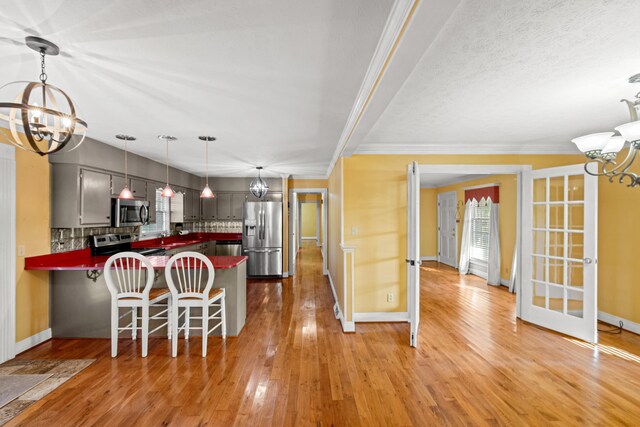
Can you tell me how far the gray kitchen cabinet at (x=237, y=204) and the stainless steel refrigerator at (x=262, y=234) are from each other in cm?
57

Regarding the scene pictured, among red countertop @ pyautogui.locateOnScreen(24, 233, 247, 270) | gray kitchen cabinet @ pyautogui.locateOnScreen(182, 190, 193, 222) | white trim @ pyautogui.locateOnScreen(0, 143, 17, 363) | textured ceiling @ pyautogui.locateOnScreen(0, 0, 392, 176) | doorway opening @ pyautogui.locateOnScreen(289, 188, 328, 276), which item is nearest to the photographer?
textured ceiling @ pyautogui.locateOnScreen(0, 0, 392, 176)

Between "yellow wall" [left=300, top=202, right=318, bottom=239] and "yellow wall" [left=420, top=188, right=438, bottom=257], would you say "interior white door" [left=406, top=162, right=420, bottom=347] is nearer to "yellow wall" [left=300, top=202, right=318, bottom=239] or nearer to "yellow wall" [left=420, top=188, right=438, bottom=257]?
"yellow wall" [left=420, top=188, right=438, bottom=257]

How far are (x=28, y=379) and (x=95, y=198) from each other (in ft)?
6.98

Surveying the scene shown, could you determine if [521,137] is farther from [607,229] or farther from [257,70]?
[257,70]

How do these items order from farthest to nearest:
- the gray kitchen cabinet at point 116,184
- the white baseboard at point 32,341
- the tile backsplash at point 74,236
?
1. the gray kitchen cabinet at point 116,184
2. the tile backsplash at point 74,236
3. the white baseboard at point 32,341

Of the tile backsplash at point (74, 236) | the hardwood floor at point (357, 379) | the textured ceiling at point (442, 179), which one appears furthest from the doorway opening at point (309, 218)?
the hardwood floor at point (357, 379)

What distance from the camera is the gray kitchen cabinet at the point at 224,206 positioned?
7.00 meters

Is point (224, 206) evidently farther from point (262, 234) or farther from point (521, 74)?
point (521, 74)

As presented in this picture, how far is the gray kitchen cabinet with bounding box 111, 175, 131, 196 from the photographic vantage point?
4195 mm

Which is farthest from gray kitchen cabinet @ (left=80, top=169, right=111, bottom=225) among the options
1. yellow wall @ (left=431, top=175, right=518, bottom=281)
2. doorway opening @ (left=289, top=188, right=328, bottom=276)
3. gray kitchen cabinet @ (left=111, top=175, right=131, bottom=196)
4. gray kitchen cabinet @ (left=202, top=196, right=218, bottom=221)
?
yellow wall @ (left=431, top=175, right=518, bottom=281)

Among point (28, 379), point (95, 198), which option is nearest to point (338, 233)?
point (95, 198)

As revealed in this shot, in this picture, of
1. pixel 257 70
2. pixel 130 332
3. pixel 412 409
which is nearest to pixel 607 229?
pixel 412 409

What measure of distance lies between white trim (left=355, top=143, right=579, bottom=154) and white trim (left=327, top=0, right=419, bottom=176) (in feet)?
4.50

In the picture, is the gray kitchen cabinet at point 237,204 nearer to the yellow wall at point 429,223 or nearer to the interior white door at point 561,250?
the yellow wall at point 429,223
